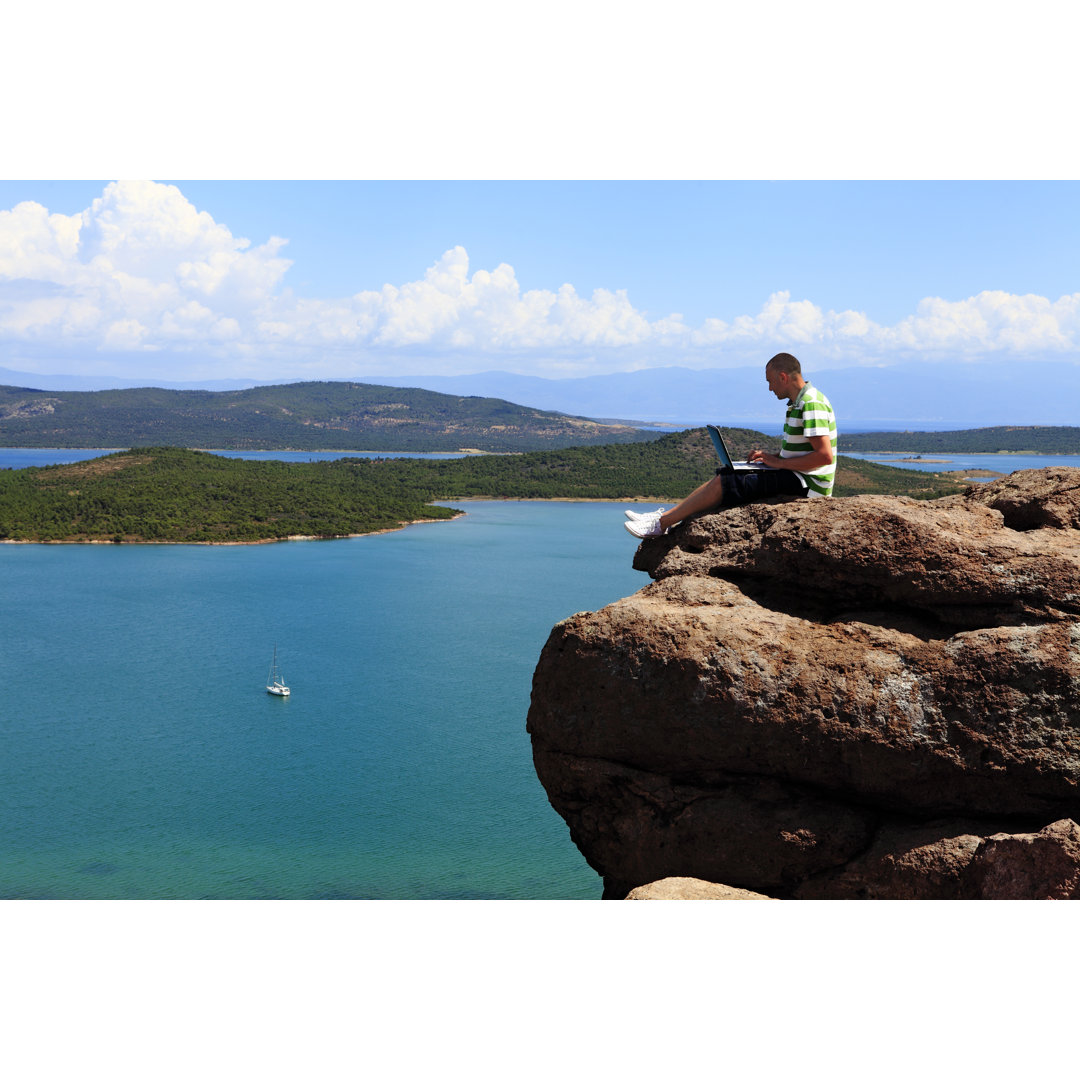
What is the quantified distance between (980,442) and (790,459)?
158 m

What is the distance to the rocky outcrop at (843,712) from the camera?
4484mm

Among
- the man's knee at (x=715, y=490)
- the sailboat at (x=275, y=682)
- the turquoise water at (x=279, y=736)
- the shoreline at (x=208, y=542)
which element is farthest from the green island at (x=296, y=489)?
the man's knee at (x=715, y=490)

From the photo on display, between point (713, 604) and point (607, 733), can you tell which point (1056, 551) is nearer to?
point (713, 604)

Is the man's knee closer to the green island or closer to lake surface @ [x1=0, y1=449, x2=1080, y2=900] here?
lake surface @ [x1=0, y1=449, x2=1080, y2=900]

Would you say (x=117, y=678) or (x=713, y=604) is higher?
(x=713, y=604)

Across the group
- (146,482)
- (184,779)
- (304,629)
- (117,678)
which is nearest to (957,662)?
(184,779)

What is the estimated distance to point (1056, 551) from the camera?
15.9 feet

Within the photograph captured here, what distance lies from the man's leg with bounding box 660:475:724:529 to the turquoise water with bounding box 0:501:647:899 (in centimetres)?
1324

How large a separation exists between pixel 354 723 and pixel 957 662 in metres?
24.7

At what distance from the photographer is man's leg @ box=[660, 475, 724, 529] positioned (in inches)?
240

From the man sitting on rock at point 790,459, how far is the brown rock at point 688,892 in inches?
94.7

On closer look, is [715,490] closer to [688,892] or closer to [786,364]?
[786,364]

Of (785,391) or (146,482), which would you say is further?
(146,482)

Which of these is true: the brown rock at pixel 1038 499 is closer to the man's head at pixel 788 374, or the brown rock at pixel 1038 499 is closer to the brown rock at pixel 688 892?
the man's head at pixel 788 374
